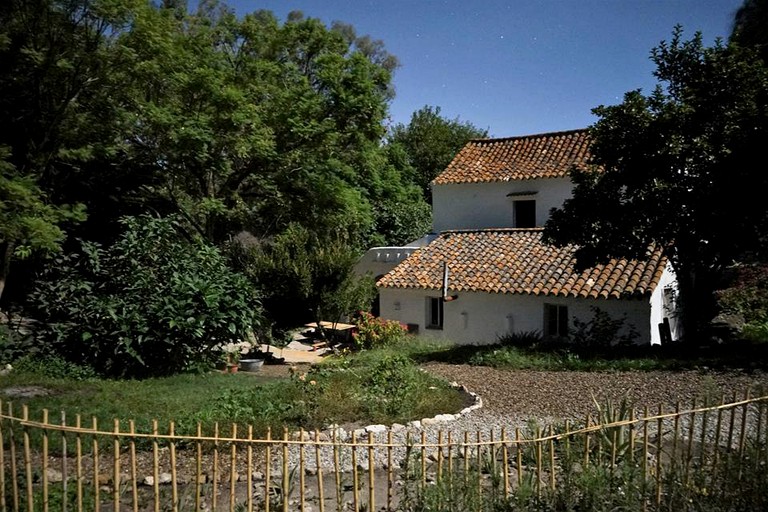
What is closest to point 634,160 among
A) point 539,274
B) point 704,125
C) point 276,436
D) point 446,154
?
point 704,125

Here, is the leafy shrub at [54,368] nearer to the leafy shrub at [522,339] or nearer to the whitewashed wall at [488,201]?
the leafy shrub at [522,339]

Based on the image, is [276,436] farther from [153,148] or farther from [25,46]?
[153,148]

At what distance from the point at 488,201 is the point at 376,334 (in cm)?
853

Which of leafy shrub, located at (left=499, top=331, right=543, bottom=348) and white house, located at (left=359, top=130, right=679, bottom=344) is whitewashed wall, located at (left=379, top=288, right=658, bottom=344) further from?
leafy shrub, located at (left=499, top=331, right=543, bottom=348)

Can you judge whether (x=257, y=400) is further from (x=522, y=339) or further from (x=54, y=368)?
(x=522, y=339)

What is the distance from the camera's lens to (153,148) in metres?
18.7

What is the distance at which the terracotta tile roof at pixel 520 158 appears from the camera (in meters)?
22.4

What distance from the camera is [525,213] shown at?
2333 centimetres

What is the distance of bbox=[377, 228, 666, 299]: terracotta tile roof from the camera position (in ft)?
53.9

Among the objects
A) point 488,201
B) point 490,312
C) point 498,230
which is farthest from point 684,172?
point 488,201

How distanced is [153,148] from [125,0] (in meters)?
5.47

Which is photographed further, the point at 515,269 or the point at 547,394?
the point at 515,269

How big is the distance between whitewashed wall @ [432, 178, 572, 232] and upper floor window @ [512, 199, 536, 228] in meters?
0.28

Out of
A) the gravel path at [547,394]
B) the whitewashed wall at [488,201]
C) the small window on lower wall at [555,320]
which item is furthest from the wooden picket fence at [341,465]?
the whitewashed wall at [488,201]
